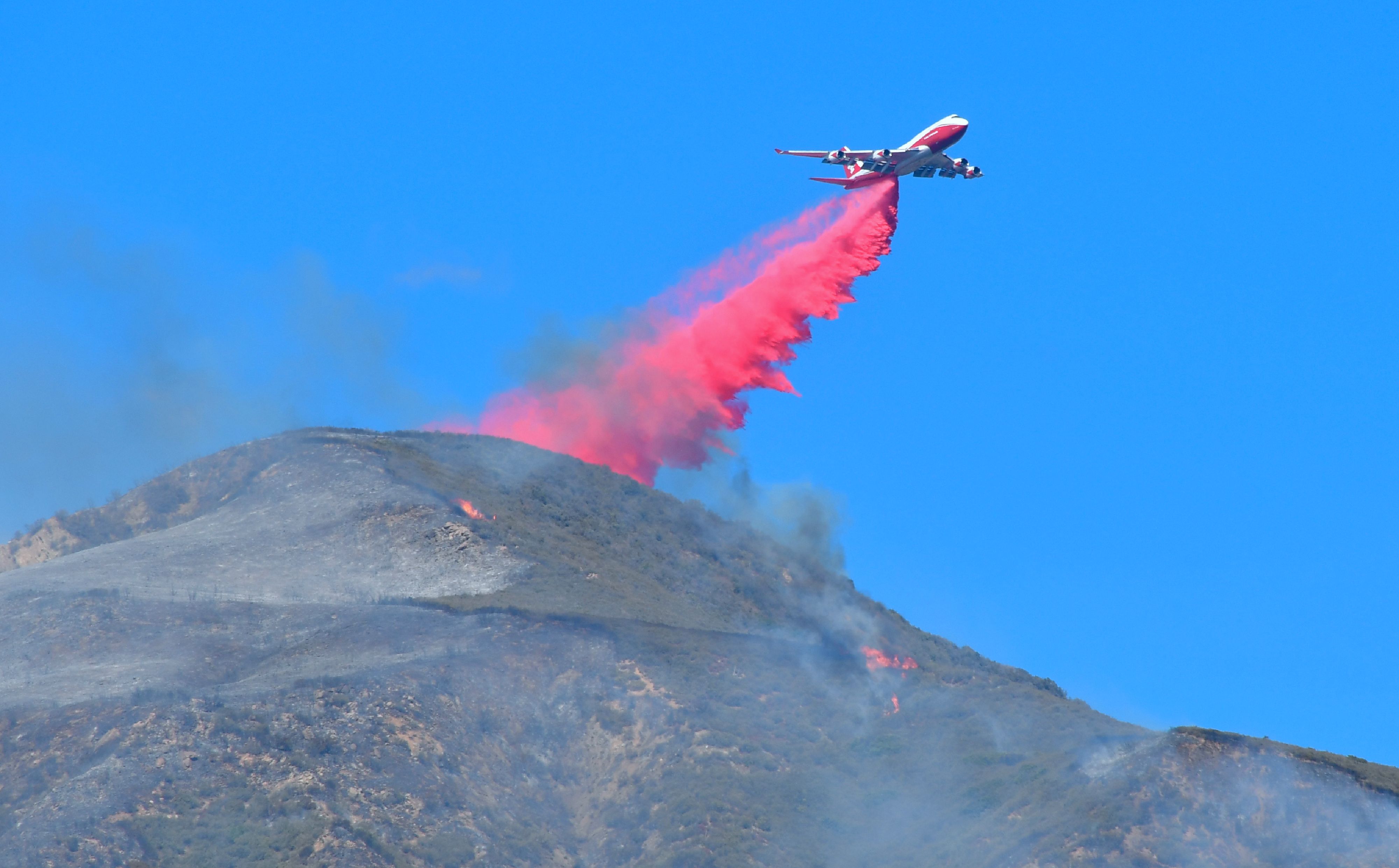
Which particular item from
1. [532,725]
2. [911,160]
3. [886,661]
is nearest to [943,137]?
[911,160]

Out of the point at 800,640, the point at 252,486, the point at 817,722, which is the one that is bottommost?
the point at 817,722

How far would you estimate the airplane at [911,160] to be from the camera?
77438 millimetres

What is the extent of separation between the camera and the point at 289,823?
191 feet

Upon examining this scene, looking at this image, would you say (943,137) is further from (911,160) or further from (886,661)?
(886,661)

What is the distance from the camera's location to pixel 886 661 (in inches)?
3465

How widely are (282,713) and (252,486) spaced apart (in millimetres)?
39269

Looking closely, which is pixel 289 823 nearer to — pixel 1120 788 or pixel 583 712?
pixel 583 712

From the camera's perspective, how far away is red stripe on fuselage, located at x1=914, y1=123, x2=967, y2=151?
76938 millimetres

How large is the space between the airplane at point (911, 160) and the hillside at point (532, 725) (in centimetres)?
2566

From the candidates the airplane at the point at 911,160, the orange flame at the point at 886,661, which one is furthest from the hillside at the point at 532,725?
the airplane at the point at 911,160

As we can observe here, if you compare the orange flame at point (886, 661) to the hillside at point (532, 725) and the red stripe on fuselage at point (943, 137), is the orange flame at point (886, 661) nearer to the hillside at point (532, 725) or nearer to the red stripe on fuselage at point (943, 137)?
the hillside at point (532, 725)

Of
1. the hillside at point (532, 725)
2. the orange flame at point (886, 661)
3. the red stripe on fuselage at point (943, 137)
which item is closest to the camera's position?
the hillside at point (532, 725)

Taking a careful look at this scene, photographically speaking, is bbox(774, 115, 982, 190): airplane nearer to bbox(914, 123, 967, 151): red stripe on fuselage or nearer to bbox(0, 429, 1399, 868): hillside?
bbox(914, 123, 967, 151): red stripe on fuselage

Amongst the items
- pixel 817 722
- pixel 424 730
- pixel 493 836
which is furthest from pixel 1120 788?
pixel 424 730
